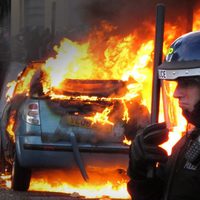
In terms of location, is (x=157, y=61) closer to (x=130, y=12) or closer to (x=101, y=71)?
(x=101, y=71)

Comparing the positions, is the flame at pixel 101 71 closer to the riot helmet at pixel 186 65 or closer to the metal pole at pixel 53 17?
the metal pole at pixel 53 17

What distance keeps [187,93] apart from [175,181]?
1.05ft

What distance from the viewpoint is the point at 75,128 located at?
6.10 meters

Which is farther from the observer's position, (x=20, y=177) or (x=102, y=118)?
(x=20, y=177)

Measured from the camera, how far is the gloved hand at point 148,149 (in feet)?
7.28

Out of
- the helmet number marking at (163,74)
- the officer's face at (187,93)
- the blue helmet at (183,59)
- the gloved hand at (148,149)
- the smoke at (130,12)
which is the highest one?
the smoke at (130,12)

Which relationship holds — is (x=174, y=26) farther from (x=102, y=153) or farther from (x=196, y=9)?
(x=102, y=153)

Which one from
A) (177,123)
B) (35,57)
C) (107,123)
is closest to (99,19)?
(35,57)

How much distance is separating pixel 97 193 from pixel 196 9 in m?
4.69

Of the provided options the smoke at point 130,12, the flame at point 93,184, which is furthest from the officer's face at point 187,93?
the smoke at point 130,12

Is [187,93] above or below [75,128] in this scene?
above

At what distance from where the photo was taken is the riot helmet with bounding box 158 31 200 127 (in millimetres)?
2176

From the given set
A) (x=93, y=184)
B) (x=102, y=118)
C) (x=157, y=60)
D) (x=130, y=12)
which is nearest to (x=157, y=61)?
(x=157, y=60)

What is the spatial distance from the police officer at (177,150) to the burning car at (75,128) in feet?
11.8
